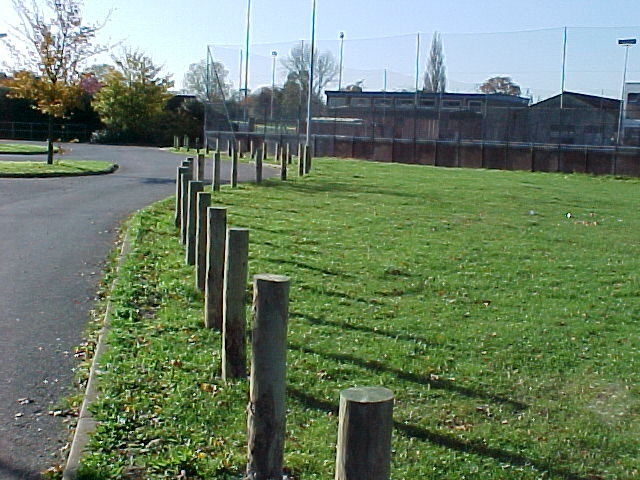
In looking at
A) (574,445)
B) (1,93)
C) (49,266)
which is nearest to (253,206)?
(49,266)

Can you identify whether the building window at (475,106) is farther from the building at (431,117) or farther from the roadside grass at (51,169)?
the roadside grass at (51,169)

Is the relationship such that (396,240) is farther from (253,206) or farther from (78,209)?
(78,209)

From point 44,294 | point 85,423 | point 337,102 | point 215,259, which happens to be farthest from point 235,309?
point 337,102

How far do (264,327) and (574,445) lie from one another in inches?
72.7

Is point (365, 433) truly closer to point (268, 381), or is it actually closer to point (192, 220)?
point (268, 381)

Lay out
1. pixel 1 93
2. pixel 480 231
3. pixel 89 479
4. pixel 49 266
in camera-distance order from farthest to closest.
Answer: pixel 1 93 < pixel 480 231 < pixel 49 266 < pixel 89 479

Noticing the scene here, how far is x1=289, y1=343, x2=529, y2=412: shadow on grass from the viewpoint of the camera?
5.62 meters

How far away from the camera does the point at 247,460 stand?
14.6ft

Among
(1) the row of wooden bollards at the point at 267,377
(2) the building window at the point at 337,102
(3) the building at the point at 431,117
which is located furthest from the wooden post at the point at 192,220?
(2) the building window at the point at 337,102

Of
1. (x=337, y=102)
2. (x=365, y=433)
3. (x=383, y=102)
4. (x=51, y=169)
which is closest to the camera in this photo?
(x=365, y=433)

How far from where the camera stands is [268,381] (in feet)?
14.4

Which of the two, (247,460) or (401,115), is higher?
(401,115)

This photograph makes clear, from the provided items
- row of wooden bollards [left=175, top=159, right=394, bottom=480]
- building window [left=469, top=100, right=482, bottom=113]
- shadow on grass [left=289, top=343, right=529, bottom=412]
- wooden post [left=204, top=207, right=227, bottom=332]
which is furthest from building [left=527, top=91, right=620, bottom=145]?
shadow on grass [left=289, top=343, right=529, bottom=412]

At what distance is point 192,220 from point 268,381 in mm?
5362
